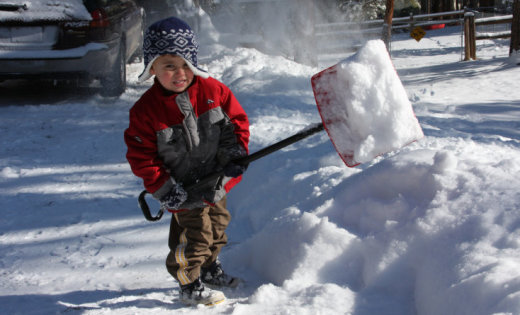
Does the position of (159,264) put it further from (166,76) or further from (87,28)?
(87,28)

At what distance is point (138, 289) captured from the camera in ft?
9.11

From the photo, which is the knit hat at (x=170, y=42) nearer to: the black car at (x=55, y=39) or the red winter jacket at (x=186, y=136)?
the red winter jacket at (x=186, y=136)

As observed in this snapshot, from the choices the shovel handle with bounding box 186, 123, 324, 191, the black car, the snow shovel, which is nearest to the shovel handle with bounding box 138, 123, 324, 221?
the shovel handle with bounding box 186, 123, 324, 191

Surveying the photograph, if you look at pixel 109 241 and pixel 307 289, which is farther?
pixel 109 241

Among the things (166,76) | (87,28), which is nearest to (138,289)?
(166,76)


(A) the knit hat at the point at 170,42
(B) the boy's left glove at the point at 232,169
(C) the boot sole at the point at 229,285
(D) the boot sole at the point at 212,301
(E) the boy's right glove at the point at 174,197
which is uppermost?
(A) the knit hat at the point at 170,42

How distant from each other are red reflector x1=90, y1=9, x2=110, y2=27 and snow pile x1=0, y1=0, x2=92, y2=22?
0.06 m

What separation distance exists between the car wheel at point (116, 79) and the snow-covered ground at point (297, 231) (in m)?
1.83

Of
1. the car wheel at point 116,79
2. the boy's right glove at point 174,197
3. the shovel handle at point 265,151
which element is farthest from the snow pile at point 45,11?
the boy's right glove at point 174,197

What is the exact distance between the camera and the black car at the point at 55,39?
6.34 meters

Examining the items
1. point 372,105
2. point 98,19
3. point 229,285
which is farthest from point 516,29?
point 229,285

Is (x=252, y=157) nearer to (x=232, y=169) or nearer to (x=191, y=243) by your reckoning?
(x=232, y=169)

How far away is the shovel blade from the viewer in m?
2.13

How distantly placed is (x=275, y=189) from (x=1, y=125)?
3.96m
